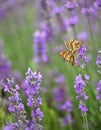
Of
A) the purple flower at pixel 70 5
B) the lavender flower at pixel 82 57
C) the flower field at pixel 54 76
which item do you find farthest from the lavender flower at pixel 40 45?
the lavender flower at pixel 82 57

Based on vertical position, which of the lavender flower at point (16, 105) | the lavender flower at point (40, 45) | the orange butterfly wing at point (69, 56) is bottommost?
the lavender flower at point (16, 105)

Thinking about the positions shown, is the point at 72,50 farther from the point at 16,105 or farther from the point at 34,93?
the point at 16,105

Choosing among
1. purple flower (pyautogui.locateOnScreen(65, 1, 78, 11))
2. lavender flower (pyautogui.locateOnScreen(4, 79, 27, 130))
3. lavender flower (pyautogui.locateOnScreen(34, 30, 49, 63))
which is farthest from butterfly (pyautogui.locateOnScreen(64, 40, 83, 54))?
lavender flower (pyautogui.locateOnScreen(34, 30, 49, 63))

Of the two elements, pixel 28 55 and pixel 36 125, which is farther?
pixel 28 55

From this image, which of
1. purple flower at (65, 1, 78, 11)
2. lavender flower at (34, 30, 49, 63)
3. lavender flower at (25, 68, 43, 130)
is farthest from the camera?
lavender flower at (34, 30, 49, 63)

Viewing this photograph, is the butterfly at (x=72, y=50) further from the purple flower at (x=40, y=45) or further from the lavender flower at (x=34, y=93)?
the purple flower at (x=40, y=45)

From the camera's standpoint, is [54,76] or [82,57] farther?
[54,76]

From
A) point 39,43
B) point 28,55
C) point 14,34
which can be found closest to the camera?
point 39,43

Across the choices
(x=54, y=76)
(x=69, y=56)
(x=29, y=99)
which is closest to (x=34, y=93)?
(x=29, y=99)

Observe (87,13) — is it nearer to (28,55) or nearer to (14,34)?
(28,55)

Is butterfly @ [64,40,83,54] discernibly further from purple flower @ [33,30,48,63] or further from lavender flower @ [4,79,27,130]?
purple flower @ [33,30,48,63]

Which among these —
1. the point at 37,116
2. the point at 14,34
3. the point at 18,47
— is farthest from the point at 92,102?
the point at 14,34
